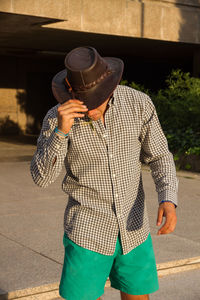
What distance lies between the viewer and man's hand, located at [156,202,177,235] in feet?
8.54

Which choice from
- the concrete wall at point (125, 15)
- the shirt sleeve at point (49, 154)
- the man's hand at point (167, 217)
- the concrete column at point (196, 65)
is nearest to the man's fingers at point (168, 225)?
the man's hand at point (167, 217)

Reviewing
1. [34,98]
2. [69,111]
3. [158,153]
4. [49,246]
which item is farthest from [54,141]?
[34,98]

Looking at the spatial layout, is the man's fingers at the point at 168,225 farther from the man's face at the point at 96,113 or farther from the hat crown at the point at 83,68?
the hat crown at the point at 83,68

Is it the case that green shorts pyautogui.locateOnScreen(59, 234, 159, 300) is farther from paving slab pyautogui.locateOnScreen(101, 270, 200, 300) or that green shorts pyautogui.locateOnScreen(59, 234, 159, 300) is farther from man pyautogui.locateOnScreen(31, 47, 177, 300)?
paving slab pyautogui.locateOnScreen(101, 270, 200, 300)

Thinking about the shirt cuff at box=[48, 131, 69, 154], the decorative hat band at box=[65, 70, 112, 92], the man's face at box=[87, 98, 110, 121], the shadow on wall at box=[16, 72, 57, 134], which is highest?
the decorative hat band at box=[65, 70, 112, 92]

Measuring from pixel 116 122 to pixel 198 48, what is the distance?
579 inches

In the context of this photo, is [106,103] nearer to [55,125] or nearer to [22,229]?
[55,125]

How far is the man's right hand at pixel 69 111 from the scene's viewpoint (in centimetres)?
239

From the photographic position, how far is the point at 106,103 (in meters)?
2.73

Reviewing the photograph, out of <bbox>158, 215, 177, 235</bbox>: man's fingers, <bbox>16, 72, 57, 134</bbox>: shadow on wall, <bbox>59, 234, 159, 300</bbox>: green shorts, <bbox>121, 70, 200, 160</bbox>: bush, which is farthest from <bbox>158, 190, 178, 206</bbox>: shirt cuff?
<bbox>16, 72, 57, 134</bbox>: shadow on wall

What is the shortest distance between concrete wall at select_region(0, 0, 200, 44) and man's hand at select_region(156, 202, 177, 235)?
31.6ft

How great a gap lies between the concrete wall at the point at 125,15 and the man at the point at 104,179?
30.7ft

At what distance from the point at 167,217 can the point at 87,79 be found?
0.78m

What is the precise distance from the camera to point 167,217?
Answer: 263 centimetres
